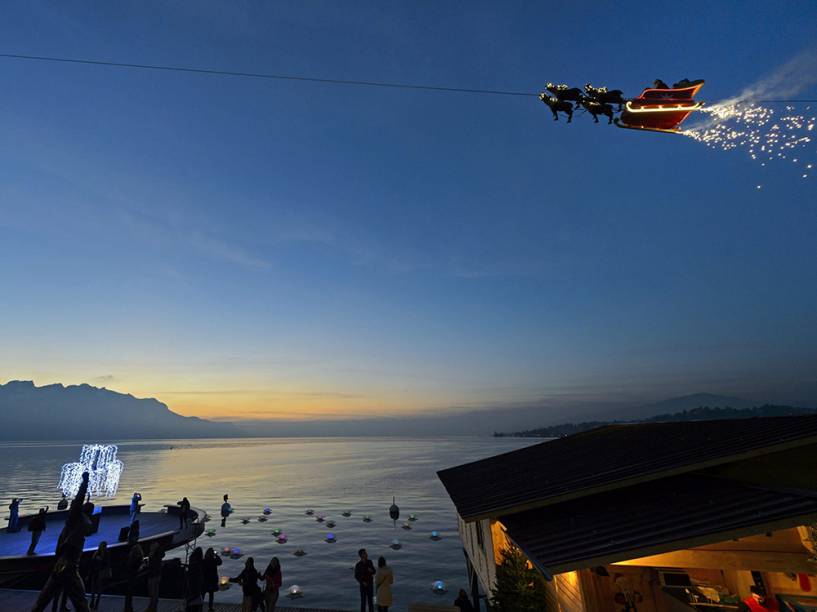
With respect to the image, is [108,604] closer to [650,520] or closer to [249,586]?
[249,586]

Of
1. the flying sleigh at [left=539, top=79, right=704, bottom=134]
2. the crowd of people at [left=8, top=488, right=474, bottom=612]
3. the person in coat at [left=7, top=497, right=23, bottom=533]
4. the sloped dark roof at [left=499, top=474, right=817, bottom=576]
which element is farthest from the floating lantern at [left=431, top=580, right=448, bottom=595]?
the flying sleigh at [left=539, top=79, right=704, bottom=134]

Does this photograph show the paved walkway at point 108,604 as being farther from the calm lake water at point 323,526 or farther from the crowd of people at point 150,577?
the calm lake water at point 323,526

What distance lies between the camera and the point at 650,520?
366 inches

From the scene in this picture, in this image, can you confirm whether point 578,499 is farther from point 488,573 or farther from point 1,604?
point 1,604

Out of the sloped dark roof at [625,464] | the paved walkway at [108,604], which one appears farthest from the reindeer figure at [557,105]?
the paved walkway at [108,604]

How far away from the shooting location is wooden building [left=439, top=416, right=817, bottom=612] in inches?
326

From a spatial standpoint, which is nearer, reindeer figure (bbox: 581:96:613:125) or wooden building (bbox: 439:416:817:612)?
wooden building (bbox: 439:416:817:612)

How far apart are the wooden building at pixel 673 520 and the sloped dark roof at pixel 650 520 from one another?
24 mm

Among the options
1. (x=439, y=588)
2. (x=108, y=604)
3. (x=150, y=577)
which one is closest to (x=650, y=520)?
(x=150, y=577)

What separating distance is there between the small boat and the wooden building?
8817 mm

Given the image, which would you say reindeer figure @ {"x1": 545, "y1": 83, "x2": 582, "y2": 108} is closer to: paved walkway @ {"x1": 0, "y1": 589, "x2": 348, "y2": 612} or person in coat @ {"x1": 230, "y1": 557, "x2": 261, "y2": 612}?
person in coat @ {"x1": 230, "y1": 557, "x2": 261, "y2": 612}

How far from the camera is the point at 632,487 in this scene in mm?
11820

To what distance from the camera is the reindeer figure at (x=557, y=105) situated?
484 inches

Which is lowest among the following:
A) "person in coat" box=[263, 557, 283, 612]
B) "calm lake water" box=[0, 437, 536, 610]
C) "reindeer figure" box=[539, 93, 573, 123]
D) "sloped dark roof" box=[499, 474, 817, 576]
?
"calm lake water" box=[0, 437, 536, 610]
